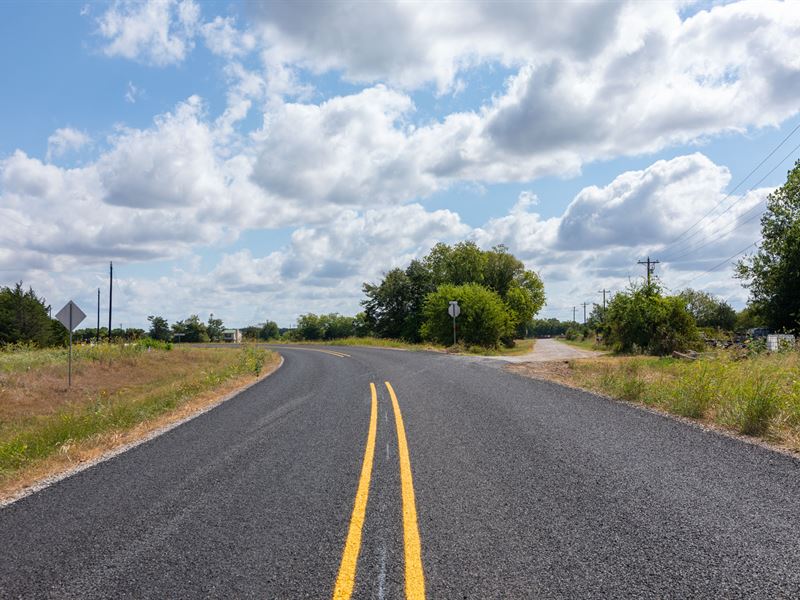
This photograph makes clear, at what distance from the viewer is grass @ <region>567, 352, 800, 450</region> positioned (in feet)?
26.7

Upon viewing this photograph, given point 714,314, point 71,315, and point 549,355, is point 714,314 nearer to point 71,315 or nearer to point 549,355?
point 549,355

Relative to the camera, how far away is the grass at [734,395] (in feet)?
26.7

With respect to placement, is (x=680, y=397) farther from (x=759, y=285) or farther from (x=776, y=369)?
(x=759, y=285)

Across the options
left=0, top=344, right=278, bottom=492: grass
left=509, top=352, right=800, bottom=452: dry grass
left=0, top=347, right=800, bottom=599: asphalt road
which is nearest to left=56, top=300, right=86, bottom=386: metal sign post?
left=0, top=344, right=278, bottom=492: grass

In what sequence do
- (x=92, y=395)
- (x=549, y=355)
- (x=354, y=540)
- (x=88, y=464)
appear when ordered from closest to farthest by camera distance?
(x=354, y=540), (x=88, y=464), (x=92, y=395), (x=549, y=355)

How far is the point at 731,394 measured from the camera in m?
10.1

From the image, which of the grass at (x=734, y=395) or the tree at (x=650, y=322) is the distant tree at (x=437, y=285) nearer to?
the tree at (x=650, y=322)

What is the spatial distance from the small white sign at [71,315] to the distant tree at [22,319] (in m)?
35.8

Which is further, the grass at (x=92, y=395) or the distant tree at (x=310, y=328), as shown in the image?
the distant tree at (x=310, y=328)

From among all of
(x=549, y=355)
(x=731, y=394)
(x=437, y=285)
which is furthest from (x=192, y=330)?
(x=731, y=394)

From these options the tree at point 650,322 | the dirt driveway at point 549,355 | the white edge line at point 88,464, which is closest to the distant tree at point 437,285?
the dirt driveway at point 549,355

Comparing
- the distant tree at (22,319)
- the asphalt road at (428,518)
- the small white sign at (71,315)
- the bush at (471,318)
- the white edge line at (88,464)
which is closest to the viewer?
the asphalt road at (428,518)

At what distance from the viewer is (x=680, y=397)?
1070 cm

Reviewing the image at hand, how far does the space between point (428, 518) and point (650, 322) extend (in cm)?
2741
